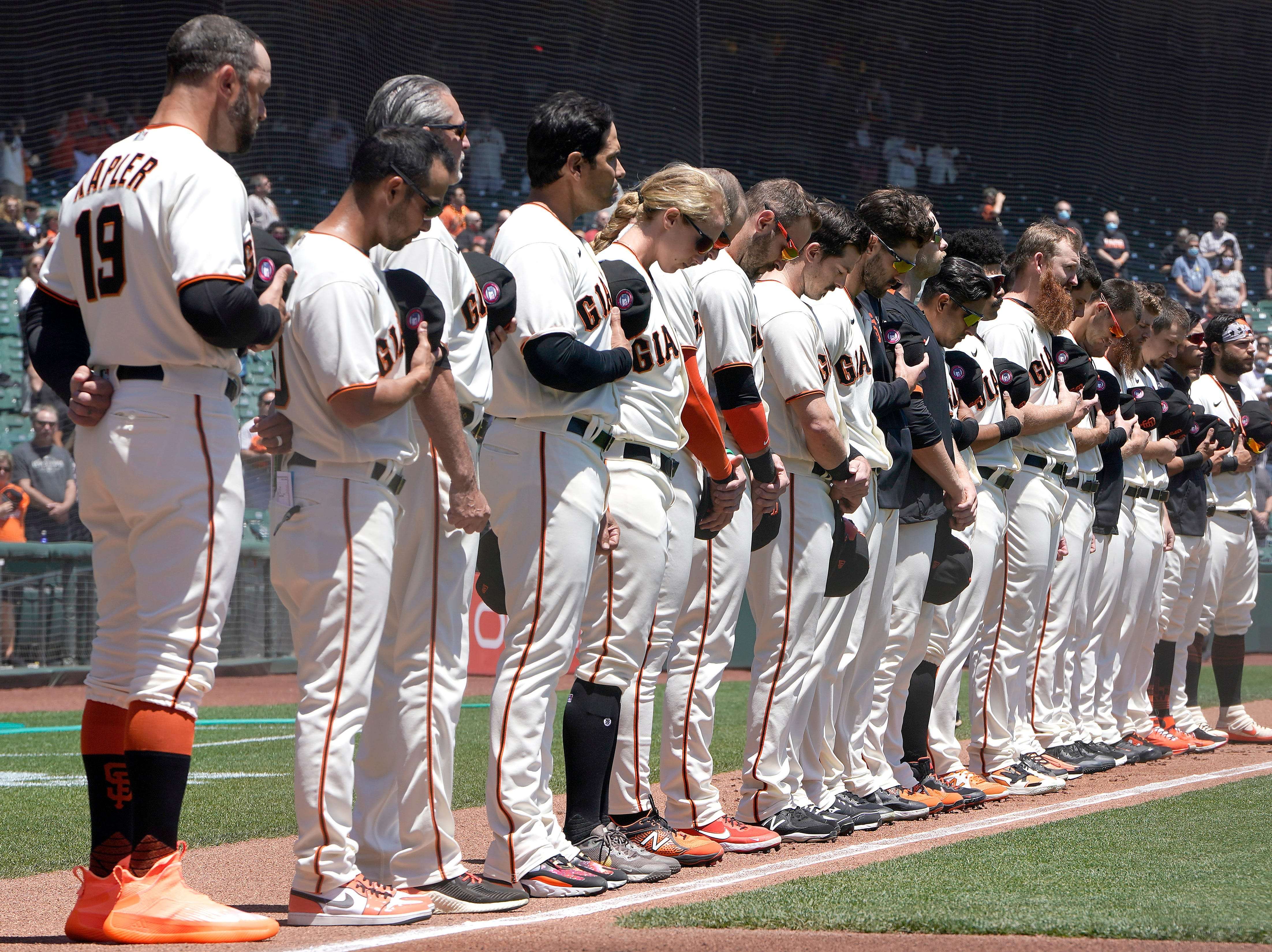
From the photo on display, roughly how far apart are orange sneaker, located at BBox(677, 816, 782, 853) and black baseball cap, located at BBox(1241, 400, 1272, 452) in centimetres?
564

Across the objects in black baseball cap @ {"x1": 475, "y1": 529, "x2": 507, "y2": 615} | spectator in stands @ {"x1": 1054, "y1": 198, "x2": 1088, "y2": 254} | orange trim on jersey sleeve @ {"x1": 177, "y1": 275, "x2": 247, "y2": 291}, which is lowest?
black baseball cap @ {"x1": 475, "y1": 529, "x2": 507, "y2": 615}

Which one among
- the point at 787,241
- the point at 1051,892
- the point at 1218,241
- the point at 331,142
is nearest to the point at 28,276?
the point at 331,142

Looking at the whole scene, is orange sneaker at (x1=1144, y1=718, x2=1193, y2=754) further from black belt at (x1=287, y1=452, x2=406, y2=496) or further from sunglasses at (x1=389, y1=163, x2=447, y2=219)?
sunglasses at (x1=389, y1=163, x2=447, y2=219)

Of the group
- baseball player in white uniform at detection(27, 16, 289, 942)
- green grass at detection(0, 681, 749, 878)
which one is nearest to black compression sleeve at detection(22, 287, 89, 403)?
baseball player in white uniform at detection(27, 16, 289, 942)

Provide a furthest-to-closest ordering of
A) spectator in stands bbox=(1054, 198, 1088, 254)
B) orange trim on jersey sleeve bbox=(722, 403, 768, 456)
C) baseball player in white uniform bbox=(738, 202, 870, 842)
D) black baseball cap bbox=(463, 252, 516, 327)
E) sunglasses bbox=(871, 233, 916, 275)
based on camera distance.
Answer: spectator in stands bbox=(1054, 198, 1088, 254)
sunglasses bbox=(871, 233, 916, 275)
baseball player in white uniform bbox=(738, 202, 870, 842)
orange trim on jersey sleeve bbox=(722, 403, 768, 456)
black baseball cap bbox=(463, 252, 516, 327)

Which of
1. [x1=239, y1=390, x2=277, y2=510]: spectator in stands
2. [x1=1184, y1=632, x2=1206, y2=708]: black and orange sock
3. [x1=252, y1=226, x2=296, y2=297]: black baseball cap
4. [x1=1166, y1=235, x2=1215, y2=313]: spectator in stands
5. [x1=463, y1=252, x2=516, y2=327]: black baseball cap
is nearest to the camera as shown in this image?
[x1=252, y1=226, x2=296, y2=297]: black baseball cap

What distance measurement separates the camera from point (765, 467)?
4.86 meters

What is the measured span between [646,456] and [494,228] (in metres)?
12.5

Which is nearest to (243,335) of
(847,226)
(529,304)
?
(529,304)

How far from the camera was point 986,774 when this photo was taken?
657cm

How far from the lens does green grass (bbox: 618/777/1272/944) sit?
3314mm

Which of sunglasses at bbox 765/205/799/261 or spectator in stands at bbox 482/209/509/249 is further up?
spectator in stands at bbox 482/209/509/249

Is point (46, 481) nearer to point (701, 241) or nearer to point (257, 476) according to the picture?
point (257, 476)

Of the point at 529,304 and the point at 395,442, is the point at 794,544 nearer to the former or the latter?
the point at 529,304
